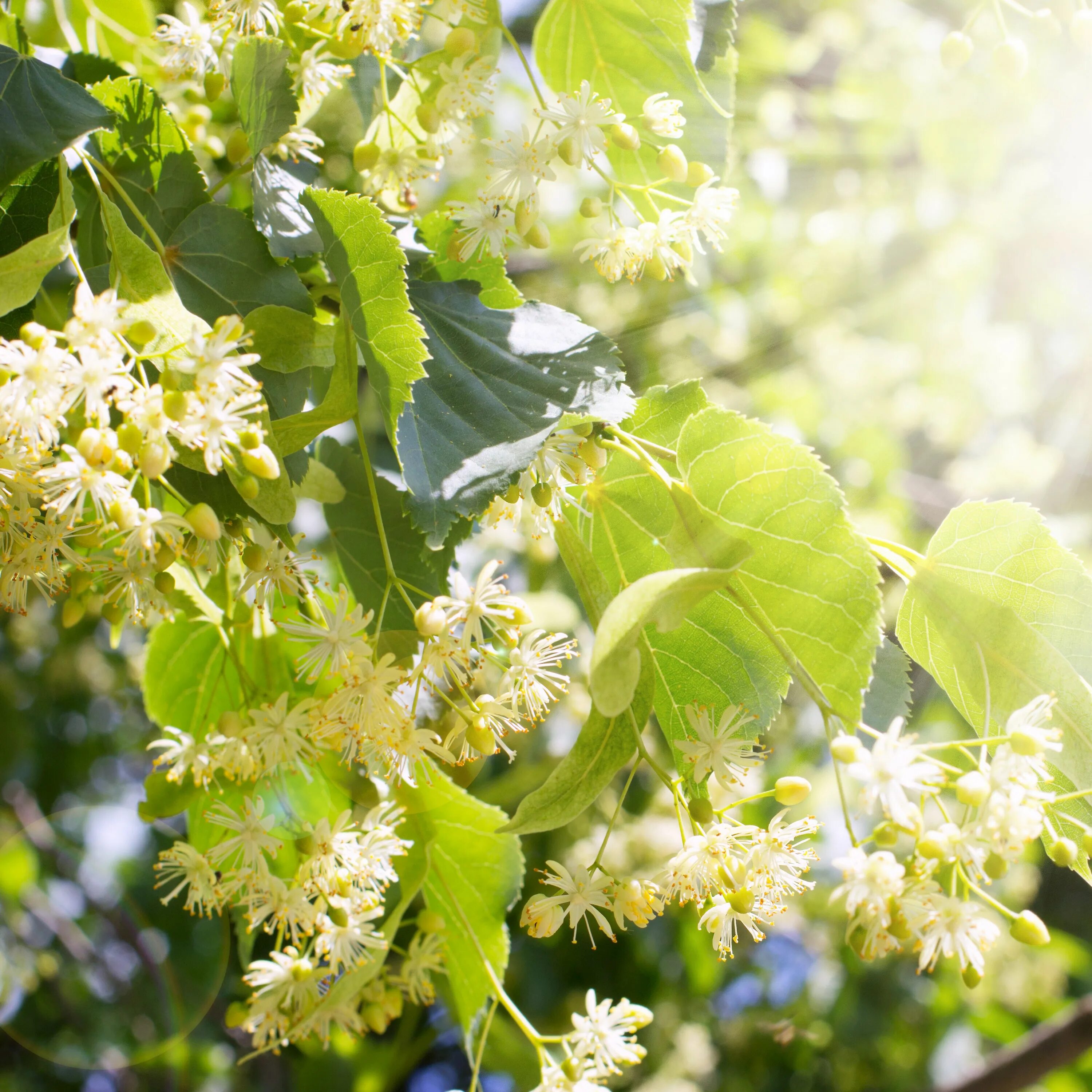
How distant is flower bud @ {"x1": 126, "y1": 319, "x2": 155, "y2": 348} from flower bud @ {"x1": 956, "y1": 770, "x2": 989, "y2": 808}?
1.79 ft

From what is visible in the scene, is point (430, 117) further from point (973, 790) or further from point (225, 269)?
point (973, 790)

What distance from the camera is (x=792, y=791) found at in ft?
2.03

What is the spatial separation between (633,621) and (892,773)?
0.62 ft

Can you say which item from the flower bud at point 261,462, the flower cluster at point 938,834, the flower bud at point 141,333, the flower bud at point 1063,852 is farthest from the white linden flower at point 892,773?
the flower bud at point 141,333

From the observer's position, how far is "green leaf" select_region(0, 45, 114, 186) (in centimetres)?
58

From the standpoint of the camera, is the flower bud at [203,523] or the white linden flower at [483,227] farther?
the white linden flower at [483,227]

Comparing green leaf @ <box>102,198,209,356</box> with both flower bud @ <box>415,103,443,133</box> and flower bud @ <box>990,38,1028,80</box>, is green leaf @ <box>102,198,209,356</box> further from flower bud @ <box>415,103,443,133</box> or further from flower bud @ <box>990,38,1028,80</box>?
flower bud @ <box>990,38,1028,80</box>

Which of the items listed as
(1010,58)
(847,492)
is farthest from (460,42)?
(847,492)

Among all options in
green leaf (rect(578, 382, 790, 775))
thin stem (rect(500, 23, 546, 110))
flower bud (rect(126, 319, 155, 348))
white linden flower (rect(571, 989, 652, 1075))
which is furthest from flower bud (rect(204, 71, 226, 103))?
white linden flower (rect(571, 989, 652, 1075))

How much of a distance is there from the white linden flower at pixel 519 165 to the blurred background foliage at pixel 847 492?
4.61 feet

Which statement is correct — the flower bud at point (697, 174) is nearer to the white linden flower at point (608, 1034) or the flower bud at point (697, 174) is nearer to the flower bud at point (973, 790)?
the flower bud at point (973, 790)

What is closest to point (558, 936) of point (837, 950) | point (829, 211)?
point (837, 950)

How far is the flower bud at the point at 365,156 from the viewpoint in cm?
81

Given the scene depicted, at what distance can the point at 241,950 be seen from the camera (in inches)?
32.8
